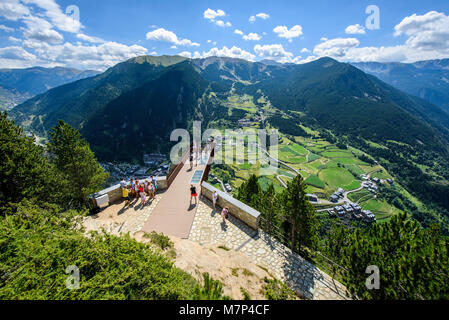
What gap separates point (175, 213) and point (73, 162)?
8.82 meters

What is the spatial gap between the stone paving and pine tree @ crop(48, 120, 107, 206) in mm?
8951

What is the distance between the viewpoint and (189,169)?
56.5ft

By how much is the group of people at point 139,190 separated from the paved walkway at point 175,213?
100cm

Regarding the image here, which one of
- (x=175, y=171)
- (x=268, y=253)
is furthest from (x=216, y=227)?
(x=175, y=171)

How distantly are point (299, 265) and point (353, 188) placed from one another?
11196 centimetres

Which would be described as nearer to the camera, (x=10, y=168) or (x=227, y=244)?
(x=227, y=244)

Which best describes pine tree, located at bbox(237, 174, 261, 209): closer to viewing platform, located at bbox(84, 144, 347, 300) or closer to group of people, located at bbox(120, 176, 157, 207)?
viewing platform, located at bbox(84, 144, 347, 300)

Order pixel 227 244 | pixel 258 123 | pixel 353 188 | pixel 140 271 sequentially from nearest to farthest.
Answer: pixel 140 271 < pixel 227 244 < pixel 353 188 < pixel 258 123

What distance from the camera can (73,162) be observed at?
44.4 ft

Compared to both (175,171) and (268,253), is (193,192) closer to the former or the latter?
(175,171)

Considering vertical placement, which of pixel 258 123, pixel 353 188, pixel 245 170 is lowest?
pixel 353 188
